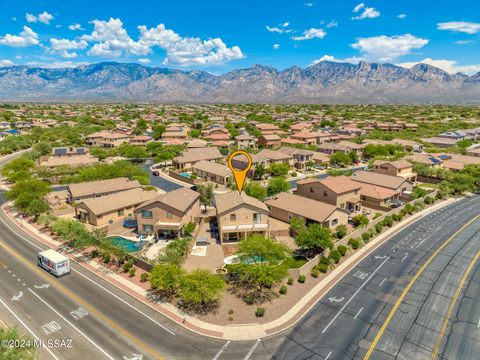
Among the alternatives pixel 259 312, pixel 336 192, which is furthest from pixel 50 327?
pixel 336 192

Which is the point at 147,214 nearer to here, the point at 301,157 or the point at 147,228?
the point at 147,228

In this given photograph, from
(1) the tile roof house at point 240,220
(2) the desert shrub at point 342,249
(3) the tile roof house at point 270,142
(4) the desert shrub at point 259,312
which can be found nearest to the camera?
(4) the desert shrub at point 259,312

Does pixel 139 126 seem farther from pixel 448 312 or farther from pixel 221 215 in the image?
pixel 448 312

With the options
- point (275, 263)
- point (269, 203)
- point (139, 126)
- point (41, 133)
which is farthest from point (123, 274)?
point (139, 126)

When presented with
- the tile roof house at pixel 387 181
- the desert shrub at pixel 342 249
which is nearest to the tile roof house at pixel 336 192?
the tile roof house at pixel 387 181

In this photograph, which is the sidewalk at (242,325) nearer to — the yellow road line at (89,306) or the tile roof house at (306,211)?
the yellow road line at (89,306)

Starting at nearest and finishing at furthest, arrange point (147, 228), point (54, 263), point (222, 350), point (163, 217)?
1. point (222, 350)
2. point (54, 263)
3. point (163, 217)
4. point (147, 228)
